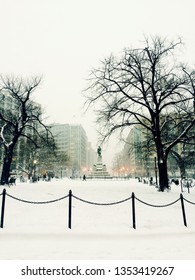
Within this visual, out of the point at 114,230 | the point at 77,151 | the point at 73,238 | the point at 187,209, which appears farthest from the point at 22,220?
the point at 77,151

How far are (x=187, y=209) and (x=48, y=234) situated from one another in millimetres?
7453

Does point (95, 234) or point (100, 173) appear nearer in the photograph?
point (95, 234)

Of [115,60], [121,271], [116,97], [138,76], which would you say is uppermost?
[115,60]

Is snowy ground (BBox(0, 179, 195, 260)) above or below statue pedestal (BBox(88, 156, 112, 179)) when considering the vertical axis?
below

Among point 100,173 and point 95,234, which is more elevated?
point 100,173

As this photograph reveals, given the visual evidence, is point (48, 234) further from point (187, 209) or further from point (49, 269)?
point (187, 209)

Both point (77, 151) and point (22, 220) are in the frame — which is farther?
point (77, 151)

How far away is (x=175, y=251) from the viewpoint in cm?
555

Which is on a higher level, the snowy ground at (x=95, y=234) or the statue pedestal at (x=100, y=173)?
the statue pedestal at (x=100, y=173)

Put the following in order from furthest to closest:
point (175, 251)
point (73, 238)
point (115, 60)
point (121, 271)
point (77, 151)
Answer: point (77, 151) → point (115, 60) → point (73, 238) → point (175, 251) → point (121, 271)

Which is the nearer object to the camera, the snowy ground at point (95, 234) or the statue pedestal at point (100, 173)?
the snowy ground at point (95, 234)

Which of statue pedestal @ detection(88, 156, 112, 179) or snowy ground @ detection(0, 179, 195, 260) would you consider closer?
snowy ground @ detection(0, 179, 195, 260)

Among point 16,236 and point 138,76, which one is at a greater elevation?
point 138,76

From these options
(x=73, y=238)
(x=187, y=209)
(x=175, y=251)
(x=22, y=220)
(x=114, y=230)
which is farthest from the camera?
(x=187, y=209)
